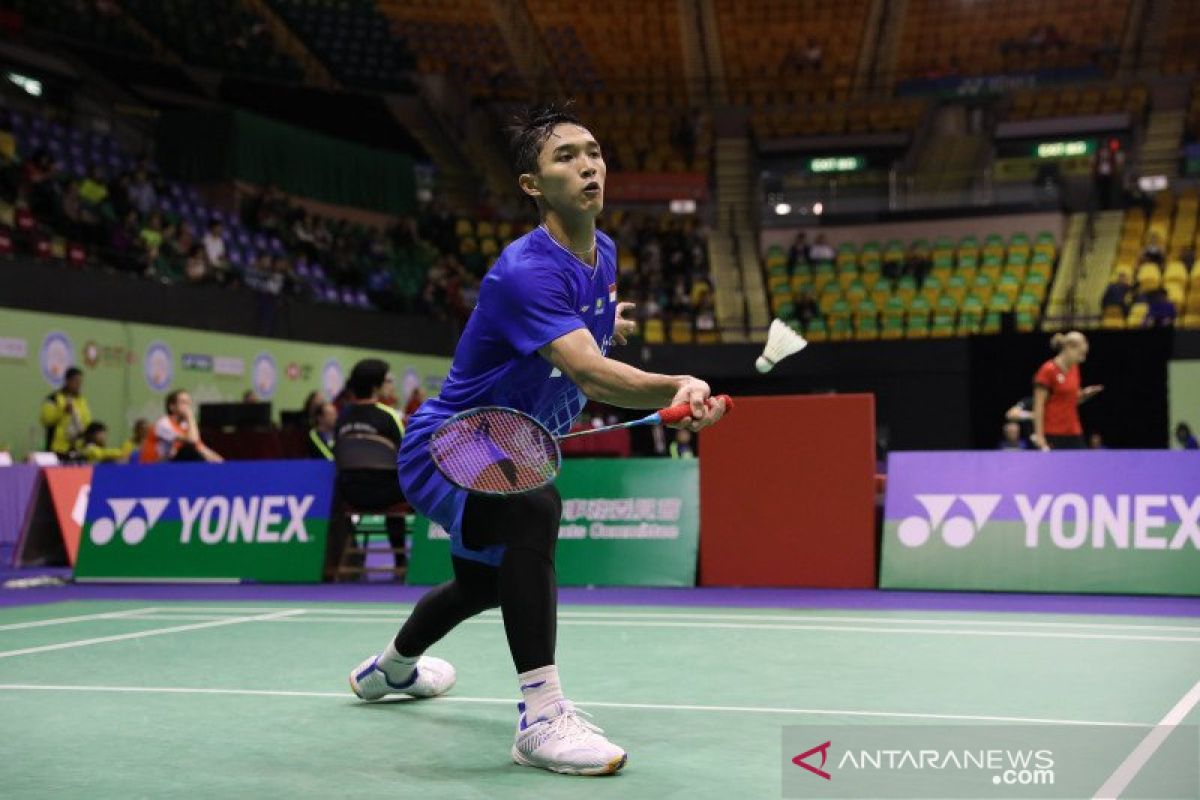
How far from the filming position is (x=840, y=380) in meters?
25.0

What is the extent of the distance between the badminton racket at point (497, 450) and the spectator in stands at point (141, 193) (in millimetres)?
17300

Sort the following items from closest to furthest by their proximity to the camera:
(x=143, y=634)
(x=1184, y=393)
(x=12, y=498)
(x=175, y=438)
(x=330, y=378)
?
(x=143, y=634) → (x=175, y=438) → (x=12, y=498) → (x=330, y=378) → (x=1184, y=393)

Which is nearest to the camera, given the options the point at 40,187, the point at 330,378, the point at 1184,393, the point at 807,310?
the point at 40,187

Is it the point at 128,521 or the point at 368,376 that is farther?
the point at 128,521

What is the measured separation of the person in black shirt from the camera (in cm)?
971

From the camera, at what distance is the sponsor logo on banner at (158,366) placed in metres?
18.5

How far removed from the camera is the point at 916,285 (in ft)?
88.1

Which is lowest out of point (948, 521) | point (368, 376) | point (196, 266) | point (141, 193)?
point (948, 521)

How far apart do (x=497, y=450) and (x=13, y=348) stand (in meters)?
14.1

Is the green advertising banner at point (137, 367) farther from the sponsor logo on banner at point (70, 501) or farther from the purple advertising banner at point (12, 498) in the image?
the sponsor logo on banner at point (70, 501)

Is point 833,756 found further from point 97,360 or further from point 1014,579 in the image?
point 97,360

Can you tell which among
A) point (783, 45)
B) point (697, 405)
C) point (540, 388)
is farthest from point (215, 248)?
point (697, 405)

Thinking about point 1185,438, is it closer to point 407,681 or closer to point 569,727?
point 407,681

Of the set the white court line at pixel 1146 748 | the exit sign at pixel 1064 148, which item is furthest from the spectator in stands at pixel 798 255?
the white court line at pixel 1146 748
